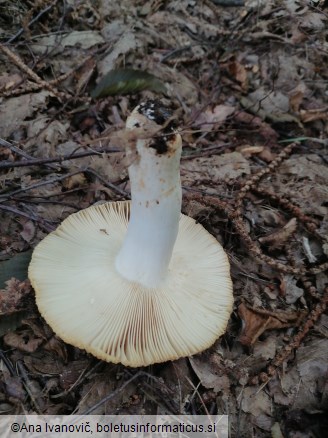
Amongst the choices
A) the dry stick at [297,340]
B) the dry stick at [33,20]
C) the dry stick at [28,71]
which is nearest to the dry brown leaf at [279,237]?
the dry stick at [297,340]

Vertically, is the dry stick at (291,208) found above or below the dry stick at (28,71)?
below

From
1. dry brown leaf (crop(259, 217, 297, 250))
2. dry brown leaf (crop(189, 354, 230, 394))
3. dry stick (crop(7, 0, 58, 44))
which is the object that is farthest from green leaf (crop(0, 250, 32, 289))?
dry stick (crop(7, 0, 58, 44))

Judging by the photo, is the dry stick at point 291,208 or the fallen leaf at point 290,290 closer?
the fallen leaf at point 290,290

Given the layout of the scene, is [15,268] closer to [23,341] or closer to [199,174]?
[23,341]

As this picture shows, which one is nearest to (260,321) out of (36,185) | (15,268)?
(15,268)

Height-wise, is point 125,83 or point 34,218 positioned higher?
point 125,83

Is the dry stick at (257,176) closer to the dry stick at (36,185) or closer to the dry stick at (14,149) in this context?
the dry stick at (36,185)

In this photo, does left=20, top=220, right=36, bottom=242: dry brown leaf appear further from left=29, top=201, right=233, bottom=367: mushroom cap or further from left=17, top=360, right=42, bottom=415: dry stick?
left=17, top=360, right=42, bottom=415: dry stick
